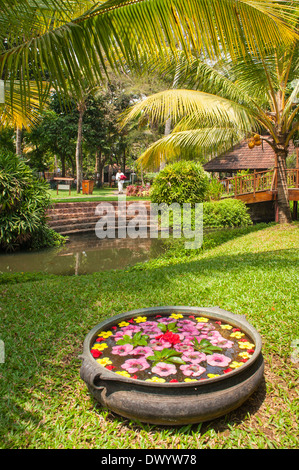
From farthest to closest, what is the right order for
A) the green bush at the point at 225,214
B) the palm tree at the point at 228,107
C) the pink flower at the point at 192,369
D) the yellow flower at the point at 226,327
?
the green bush at the point at 225,214, the palm tree at the point at 228,107, the yellow flower at the point at 226,327, the pink flower at the point at 192,369

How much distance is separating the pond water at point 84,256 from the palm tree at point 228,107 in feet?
9.68

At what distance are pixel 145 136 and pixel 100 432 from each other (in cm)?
2688

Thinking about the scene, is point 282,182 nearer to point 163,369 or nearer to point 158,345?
point 158,345

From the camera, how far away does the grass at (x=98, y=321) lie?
2256mm

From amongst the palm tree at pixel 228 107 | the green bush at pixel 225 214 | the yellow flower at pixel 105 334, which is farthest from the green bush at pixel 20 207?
the yellow flower at pixel 105 334

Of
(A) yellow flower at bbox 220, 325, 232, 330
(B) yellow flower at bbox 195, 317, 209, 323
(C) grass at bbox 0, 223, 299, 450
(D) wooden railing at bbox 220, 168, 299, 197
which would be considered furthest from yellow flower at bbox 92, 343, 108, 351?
(D) wooden railing at bbox 220, 168, 299, 197

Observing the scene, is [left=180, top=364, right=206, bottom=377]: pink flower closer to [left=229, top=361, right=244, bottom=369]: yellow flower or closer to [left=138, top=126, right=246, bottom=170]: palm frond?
[left=229, top=361, right=244, bottom=369]: yellow flower

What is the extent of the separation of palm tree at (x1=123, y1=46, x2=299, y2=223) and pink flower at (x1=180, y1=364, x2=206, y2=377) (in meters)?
7.30

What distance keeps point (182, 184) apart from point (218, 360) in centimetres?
1275

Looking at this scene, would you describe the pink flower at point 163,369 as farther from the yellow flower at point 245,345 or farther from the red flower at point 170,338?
A: the yellow flower at point 245,345

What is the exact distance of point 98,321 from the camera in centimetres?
396

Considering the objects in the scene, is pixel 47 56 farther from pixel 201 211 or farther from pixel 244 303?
pixel 201 211

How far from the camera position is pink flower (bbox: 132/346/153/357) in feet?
8.68

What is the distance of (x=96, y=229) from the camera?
1369 cm
